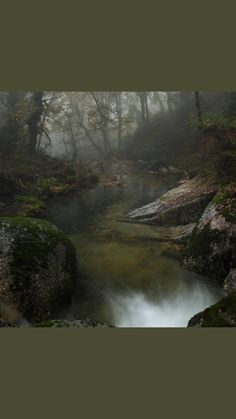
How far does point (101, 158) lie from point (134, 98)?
3002 millimetres

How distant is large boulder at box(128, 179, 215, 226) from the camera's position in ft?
26.8

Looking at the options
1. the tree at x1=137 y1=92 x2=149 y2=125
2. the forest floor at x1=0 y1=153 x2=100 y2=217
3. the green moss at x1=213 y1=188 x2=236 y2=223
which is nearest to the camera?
the green moss at x1=213 y1=188 x2=236 y2=223

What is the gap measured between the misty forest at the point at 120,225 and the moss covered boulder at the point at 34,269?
0.01 metres

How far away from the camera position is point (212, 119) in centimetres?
812

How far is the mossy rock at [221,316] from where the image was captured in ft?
14.2

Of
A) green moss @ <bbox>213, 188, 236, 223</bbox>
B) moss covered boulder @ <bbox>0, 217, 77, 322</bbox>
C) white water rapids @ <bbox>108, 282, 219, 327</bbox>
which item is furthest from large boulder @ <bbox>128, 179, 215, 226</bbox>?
moss covered boulder @ <bbox>0, 217, 77, 322</bbox>

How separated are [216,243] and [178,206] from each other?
233 cm

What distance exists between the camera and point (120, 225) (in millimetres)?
8586

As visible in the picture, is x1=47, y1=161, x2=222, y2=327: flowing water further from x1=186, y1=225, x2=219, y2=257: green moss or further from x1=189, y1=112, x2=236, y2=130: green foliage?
x1=189, y1=112, x2=236, y2=130: green foliage

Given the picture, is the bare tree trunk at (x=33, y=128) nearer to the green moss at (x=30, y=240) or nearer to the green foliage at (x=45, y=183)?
the green foliage at (x=45, y=183)

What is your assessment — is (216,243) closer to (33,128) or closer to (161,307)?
(161,307)

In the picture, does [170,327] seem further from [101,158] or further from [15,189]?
[101,158]

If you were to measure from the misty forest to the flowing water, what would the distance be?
20mm

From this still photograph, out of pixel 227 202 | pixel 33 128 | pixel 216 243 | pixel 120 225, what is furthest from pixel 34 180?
pixel 216 243
